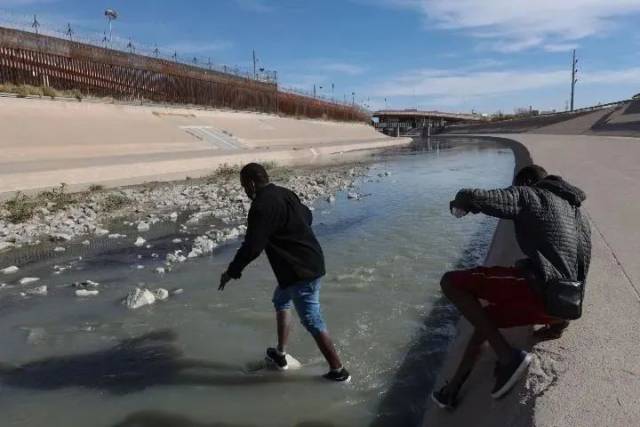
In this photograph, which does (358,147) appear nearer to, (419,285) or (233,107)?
(233,107)

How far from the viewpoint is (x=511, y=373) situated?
137 inches

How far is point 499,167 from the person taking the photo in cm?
3112

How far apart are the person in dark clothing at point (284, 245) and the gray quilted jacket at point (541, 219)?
1.55 m

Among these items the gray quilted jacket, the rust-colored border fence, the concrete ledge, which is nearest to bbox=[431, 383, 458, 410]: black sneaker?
the gray quilted jacket

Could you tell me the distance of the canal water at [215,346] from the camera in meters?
4.70

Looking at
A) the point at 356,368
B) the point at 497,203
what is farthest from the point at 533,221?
the point at 356,368

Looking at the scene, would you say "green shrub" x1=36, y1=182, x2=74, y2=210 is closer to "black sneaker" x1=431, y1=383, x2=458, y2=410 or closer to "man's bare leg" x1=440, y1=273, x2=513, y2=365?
"black sneaker" x1=431, y1=383, x2=458, y2=410

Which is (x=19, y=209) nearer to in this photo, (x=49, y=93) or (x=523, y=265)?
(x=523, y=265)

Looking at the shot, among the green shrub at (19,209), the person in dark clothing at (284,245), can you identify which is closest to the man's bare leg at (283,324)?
the person in dark clothing at (284,245)

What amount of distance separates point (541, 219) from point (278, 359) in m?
2.90

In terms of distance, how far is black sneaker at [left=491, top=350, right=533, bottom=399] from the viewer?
11.3 feet

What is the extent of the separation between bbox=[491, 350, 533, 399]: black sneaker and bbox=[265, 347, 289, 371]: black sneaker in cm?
227

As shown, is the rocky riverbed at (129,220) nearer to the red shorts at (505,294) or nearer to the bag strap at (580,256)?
the red shorts at (505,294)

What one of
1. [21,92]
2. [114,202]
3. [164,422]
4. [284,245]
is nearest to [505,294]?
[284,245]
